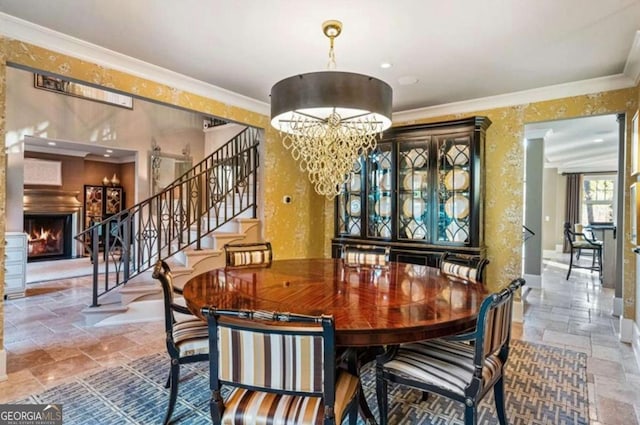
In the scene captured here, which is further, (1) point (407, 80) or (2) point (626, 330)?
(1) point (407, 80)

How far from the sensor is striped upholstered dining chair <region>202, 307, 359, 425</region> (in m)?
1.23

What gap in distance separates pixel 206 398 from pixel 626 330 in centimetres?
382

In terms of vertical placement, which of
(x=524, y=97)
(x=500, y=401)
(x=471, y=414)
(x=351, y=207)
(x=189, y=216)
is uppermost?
(x=524, y=97)

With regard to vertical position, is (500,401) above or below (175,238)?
below

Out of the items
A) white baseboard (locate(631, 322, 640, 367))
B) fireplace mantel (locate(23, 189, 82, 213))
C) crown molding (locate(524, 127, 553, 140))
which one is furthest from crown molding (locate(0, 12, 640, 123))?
fireplace mantel (locate(23, 189, 82, 213))

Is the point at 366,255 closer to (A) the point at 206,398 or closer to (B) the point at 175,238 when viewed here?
(A) the point at 206,398

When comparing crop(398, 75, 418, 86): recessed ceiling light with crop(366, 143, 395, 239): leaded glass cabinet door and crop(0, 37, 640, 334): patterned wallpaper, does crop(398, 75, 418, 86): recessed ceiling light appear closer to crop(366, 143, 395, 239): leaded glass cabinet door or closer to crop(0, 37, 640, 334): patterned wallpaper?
crop(366, 143, 395, 239): leaded glass cabinet door

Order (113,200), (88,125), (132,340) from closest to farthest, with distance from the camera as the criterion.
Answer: (132,340) < (88,125) < (113,200)

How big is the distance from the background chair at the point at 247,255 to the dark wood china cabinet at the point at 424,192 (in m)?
1.57

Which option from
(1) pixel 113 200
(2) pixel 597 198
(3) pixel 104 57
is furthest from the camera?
(2) pixel 597 198

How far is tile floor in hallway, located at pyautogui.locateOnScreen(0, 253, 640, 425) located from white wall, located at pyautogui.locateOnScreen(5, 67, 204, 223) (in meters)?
2.26

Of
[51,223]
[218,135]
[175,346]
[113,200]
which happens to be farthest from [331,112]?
[113,200]

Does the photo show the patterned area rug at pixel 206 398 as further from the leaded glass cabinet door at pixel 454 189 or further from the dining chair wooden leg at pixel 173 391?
the leaded glass cabinet door at pixel 454 189

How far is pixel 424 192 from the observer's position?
4148 mm
